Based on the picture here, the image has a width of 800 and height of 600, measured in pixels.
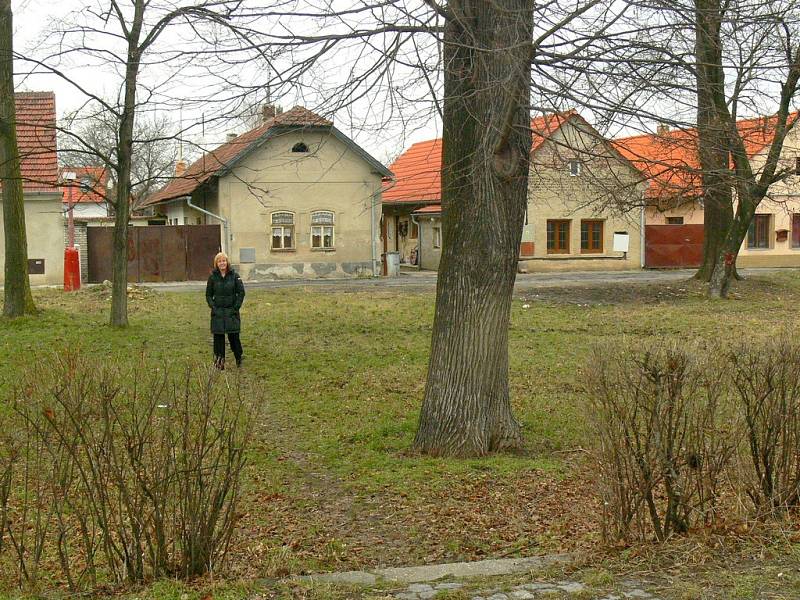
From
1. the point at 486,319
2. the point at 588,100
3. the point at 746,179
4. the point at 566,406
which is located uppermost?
the point at 588,100

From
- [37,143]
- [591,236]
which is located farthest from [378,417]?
[591,236]

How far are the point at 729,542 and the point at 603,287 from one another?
22.3 metres

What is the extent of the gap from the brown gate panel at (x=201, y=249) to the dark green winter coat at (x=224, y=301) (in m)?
21.3

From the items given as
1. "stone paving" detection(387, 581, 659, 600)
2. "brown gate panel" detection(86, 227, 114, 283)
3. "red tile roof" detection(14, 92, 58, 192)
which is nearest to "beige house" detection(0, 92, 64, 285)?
"red tile roof" detection(14, 92, 58, 192)

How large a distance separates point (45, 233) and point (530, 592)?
2929 cm

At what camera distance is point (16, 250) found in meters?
17.2

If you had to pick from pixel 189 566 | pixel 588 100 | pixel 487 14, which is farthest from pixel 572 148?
pixel 189 566

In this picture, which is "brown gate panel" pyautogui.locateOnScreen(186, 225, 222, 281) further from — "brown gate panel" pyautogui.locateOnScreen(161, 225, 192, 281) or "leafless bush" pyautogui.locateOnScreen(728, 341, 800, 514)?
"leafless bush" pyautogui.locateOnScreen(728, 341, 800, 514)

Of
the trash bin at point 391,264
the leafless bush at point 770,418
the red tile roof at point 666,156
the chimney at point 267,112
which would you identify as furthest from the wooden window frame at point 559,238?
the leafless bush at point 770,418

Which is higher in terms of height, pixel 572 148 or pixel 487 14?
pixel 487 14

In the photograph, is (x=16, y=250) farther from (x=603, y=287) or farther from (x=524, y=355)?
(x=603, y=287)

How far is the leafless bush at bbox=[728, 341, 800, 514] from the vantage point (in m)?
5.33

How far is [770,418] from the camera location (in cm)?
538

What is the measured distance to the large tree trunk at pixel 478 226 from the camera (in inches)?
284
